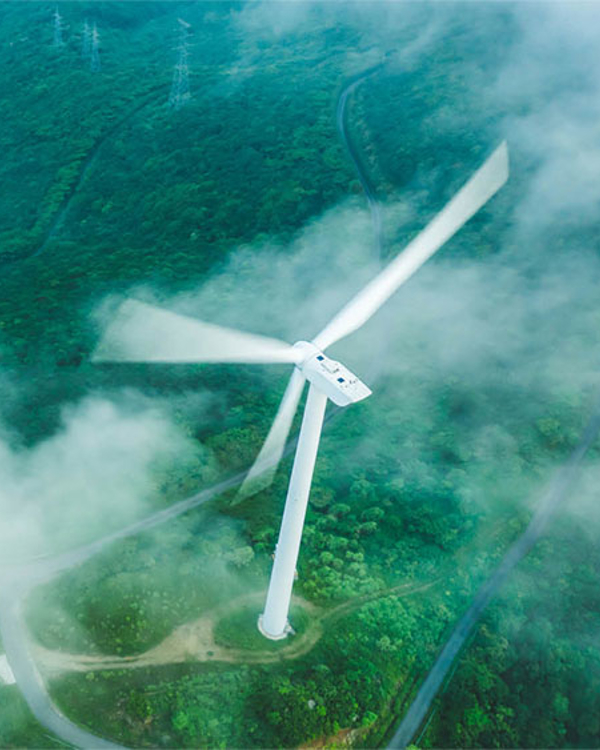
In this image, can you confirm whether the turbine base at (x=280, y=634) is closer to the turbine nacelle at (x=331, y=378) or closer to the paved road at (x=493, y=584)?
the paved road at (x=493, y=584)

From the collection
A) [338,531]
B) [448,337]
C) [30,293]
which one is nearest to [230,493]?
[338,531]

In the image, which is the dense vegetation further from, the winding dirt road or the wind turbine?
the wind turbine

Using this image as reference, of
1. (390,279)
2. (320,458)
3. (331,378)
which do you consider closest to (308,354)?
(331,378)

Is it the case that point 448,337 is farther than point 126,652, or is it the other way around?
point 448,337

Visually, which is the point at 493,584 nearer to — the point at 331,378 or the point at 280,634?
the point at 280,634

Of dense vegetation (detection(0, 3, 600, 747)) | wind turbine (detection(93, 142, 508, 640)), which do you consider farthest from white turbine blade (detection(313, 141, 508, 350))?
dense vegetation (detection(0, 3, 600, 747))

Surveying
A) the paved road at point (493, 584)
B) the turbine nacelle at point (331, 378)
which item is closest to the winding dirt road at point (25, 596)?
the paved road at point (493, 584)

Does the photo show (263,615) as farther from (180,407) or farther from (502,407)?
(502,407)
